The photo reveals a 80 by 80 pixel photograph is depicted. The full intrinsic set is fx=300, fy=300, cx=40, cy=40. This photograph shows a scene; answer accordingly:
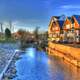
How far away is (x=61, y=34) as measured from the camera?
81.5 meters

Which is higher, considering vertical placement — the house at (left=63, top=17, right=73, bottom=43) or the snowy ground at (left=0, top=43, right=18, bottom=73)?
the house at (left=63, top=17, right=73, bottom=43)

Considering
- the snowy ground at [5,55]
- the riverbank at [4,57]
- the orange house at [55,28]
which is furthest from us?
the orange house at [55,28]

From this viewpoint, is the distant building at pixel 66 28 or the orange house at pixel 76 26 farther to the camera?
the distant building at pixel 66 28

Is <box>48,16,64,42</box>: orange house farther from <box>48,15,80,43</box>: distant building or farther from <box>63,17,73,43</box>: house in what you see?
<box>63,17,73,43</box>: house

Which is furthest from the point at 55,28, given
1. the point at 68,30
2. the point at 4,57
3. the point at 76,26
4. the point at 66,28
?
the point at 4,57

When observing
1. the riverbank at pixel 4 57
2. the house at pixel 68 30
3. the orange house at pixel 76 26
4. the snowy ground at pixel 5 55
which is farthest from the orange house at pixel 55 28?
the riverbank at pixel 4 57

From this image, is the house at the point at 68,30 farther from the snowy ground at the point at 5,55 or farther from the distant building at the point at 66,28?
the snowy ground at the point at 5,55

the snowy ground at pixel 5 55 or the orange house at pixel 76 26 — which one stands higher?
the orange house at pixel 76 26

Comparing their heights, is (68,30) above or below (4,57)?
above

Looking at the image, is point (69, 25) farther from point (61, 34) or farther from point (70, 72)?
point (70, 72)

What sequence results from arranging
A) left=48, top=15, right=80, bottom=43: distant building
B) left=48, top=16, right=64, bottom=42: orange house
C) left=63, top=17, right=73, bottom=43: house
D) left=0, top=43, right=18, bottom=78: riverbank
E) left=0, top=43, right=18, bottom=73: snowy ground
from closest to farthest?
left=0, top=43, right=18, bottom=78: riverbank → left=0, top=43, right=18, bottom=73: snowy ground → left=48, top=15, right=80, bottom=43: distant building → left=63, top=17, right=73, bottom=43: house → left=48, top=16, right=64, bottom=42: orange house

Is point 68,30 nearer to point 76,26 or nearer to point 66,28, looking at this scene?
point 66,28

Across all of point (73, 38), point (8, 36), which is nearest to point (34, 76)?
point (73, 38)

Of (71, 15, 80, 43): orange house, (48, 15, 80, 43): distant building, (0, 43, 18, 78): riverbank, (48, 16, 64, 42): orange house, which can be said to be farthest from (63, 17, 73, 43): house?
(0, 43, 18, 78): riverbank
